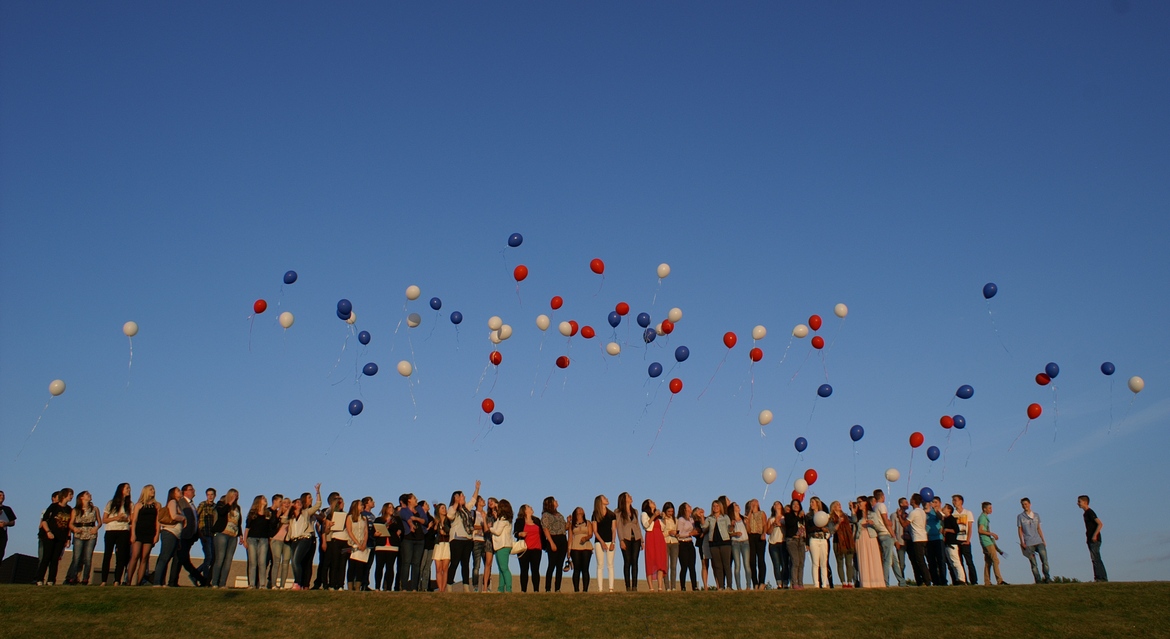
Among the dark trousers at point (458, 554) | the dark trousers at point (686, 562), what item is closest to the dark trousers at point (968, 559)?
the dark trousers at point (686, 562)

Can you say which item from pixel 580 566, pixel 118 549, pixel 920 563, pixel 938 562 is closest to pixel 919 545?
pixel 920 563

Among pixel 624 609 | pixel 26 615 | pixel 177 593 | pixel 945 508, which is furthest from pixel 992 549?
pixel 26 615

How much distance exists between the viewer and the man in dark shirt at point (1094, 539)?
46.9 ft

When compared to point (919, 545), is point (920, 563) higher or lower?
lower

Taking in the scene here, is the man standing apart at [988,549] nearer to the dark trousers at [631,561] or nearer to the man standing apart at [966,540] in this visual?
the man standing apart at [966,540]

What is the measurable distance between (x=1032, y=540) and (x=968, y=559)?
1.17m

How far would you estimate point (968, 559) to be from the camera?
47.2 feet

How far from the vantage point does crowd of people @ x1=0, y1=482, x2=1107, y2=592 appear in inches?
514

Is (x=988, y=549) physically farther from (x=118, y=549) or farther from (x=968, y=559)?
(x=118, y=549)

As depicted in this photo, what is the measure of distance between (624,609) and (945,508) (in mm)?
5890

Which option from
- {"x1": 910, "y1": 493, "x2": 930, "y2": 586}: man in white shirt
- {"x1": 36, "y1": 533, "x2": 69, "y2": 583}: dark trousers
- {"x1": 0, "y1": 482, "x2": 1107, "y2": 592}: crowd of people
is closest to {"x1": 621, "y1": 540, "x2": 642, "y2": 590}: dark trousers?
{"x1": 0, "y1": 482, "x2": 1107, "y2": 592}: crowd of people

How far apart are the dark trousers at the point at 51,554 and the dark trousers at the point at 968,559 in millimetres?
13582

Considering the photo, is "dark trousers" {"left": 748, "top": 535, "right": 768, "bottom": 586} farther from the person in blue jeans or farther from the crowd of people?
the person in blue jeans

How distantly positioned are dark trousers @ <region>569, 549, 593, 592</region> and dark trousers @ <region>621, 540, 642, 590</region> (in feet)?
2.04
